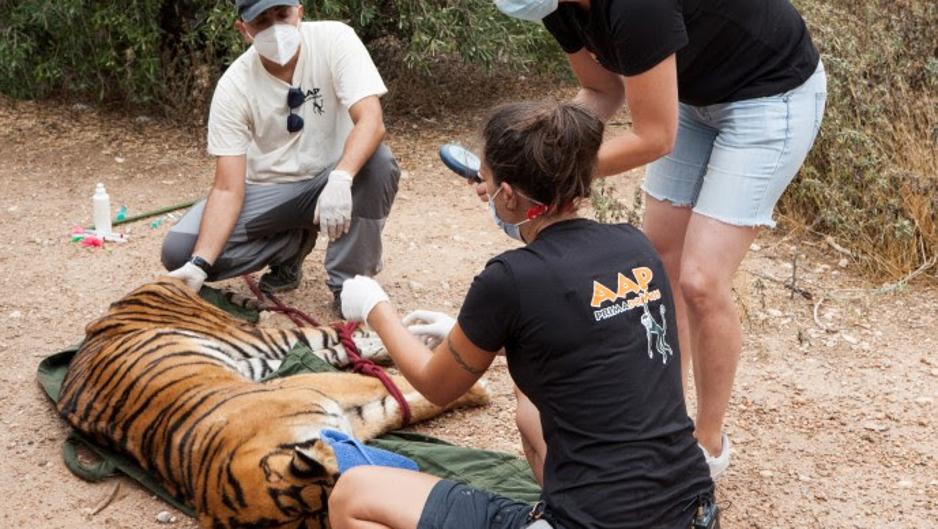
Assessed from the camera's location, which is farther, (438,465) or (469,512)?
(438,465)

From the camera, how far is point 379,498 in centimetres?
272

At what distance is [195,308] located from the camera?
14.7 ft

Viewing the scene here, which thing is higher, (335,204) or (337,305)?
(335,204)

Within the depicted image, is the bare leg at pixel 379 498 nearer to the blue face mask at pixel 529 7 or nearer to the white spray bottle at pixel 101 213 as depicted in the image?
the blue face mask at pixel 529 7

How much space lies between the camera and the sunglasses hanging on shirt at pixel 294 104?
4.85 m

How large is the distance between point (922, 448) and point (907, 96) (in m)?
2.64

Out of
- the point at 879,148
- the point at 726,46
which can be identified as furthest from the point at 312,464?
the point at 879,148

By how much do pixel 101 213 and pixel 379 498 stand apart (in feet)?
11.7

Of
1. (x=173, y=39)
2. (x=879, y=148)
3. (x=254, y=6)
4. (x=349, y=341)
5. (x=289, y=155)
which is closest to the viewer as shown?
(x=349, y=341)

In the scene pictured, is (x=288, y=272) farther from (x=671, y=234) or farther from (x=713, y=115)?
(x=713, y=115)

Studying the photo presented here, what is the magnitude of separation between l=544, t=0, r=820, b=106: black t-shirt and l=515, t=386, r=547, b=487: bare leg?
3.07 ft

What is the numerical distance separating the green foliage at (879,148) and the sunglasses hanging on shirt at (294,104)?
238 centimetres

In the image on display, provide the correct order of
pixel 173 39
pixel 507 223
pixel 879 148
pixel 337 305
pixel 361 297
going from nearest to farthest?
pixel 507 223 → pixel 361 297 → pixel 337 305 → pixel 879 148 → pixel 173 39

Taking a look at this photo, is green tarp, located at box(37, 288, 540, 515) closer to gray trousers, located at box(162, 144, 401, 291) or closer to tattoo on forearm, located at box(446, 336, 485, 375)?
tattoo on forearm, located at box(446, 336, 485, 375)
